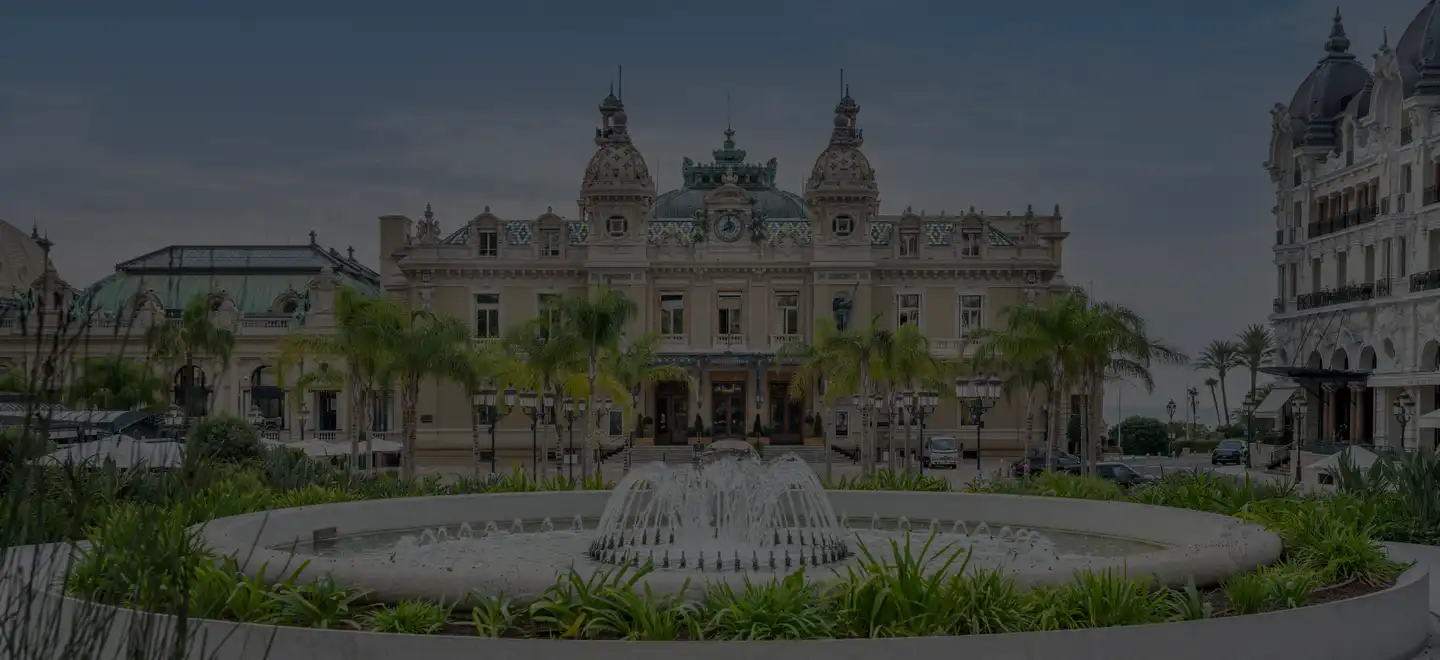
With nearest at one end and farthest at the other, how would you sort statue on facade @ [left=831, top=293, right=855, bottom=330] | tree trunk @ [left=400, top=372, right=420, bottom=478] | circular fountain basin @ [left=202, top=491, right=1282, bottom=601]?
1. circular fountain basin @ [left=202, top=491, right=1282, bottom=601]
2. tree trunk @ [left=400, top=372, right=420, bottom=478]
3. statue on facade @ [left=831, top=293, right=855, bottom=330]

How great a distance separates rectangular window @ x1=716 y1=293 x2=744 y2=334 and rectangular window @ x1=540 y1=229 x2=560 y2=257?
8.07 meters

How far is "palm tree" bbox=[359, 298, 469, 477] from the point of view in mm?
40062

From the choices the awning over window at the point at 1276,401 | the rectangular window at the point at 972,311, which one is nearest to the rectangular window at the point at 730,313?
the rectangular window at the point at 972,311

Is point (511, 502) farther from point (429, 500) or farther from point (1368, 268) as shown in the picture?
point (1368, 268)

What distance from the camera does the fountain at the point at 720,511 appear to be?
19578 mm

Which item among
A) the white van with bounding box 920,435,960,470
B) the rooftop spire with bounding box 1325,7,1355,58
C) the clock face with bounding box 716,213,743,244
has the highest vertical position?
the rooftop spire with bounding box 1325,7,1355,58

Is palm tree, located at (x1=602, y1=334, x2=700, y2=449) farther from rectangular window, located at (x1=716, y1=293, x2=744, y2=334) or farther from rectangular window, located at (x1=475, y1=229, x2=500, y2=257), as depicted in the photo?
rectangular window, located at (x1=475, y1=229, x2=500, y2=257)

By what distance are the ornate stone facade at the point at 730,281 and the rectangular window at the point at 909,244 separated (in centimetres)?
7

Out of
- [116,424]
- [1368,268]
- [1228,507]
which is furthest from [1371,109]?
[116,424]

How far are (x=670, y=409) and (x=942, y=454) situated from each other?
15.1m

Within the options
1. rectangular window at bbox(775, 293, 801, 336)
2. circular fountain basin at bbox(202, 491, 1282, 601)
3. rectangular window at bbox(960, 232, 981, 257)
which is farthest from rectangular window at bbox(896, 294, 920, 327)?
circular fountain basin at bbox(202, 491, 1282, 601)

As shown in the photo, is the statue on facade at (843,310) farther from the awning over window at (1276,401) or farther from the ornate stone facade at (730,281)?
the awning over window at (1276,401)

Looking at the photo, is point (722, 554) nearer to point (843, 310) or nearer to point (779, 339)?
point (843, 310)

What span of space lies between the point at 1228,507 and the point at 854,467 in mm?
37181
